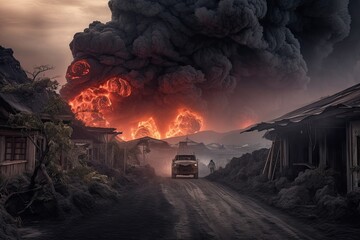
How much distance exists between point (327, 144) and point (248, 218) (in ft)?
25.0

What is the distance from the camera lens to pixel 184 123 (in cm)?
7331

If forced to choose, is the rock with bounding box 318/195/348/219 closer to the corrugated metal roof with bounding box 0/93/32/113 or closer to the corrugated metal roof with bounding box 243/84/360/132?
the corrugated metal roof with bounding box 243/84/360/132

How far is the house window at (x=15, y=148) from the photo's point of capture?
17562 millimetres

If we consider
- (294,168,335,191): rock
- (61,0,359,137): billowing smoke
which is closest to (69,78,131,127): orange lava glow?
(61,0,359,137): billowing smoke

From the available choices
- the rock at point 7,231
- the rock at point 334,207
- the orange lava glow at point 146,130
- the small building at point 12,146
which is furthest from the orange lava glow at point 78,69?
the rock at point 7,231

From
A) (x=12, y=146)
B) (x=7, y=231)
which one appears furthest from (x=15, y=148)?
(x=7, y=231)

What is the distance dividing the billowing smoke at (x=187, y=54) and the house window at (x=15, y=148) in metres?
41.2

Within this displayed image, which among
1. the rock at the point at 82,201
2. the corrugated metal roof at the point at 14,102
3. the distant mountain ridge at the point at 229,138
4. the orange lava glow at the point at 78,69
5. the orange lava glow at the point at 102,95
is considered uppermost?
the orange lava glow at the point at 78,69

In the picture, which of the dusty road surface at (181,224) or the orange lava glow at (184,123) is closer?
the dusty road surface at (181,224)

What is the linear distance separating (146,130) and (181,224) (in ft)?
199

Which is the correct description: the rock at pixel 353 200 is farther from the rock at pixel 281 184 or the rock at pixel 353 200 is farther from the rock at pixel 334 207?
the rock at pixel 281 184

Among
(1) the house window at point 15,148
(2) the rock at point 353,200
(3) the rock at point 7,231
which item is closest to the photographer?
(3) the rock at point 7,231

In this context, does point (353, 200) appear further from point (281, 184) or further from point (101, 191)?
point (101, 191)

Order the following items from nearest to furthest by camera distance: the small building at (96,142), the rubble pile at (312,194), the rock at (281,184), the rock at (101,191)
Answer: the rubble pile at (312,194) < the rock at (101,191) < the rock at (281,184) < the small building at (96,142)
